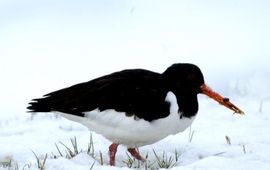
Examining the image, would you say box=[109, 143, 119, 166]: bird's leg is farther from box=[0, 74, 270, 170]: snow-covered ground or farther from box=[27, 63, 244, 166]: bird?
box=[0, 74, 270, 170]: snow-covered ground

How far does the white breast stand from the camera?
625cm

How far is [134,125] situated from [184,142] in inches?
54.9

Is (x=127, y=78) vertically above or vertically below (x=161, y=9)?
below

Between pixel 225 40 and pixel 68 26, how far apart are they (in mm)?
2806

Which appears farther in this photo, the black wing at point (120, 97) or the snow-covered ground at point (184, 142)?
the black wing at point (120, 97)

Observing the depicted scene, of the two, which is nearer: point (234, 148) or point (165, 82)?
point (165, 82)

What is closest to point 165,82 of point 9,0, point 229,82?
point 229,82

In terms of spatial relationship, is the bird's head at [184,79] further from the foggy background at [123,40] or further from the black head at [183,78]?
the foggy background at [123,40]

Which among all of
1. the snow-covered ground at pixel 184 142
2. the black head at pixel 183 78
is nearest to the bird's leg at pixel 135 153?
the snow-covered ground at pixel 184 142

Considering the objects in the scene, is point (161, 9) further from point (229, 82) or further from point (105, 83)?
point (105, 83)

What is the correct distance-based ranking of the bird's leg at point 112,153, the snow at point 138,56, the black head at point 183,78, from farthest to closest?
the snow at point 138,56
the black head at point 183,78
the bird's leg at point 112,153

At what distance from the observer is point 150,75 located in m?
6.61

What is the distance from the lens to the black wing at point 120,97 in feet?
20.6

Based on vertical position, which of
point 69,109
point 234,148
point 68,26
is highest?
point 68,26
